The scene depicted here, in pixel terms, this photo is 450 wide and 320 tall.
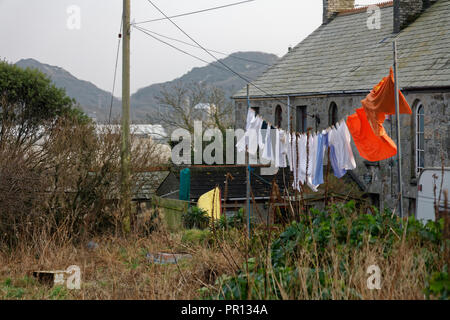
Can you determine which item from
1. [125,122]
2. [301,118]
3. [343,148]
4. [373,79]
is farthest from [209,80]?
[125,122]

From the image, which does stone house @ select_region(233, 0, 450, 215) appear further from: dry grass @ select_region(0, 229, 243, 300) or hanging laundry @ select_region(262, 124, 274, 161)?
dry grass @ select_region(0, 229, 243, 300)

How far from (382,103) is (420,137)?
18.7 feet

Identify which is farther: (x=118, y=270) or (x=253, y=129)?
(x=253, y=129)

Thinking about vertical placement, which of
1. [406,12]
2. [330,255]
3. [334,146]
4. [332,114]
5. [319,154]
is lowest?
[330,255]

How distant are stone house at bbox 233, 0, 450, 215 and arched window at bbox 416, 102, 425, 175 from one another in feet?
0.10

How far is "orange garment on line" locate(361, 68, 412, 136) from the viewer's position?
15.0 meters

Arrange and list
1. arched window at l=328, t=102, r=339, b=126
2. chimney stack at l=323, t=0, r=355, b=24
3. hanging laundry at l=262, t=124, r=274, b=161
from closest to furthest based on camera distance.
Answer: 1. hanging laundry at l=262, t=124, r=274, b=161
2. arched window at l=328, t=102, r=339, b=126
3. chimney stack at l=323, t=0, r=355, b=24

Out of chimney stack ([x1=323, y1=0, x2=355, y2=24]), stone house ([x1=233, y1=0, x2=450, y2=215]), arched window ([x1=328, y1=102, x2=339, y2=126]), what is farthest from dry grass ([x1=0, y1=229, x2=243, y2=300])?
chimney stack ([x1=323, y1=0, x2=355, y2=24])

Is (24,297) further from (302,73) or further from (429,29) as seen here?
(302,73)

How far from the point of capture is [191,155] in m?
30.3

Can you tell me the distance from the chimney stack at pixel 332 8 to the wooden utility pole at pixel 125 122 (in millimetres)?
17859

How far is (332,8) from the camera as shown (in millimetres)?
32219

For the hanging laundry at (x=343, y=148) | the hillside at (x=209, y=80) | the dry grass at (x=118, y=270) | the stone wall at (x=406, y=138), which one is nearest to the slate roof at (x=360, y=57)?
the stone wall at (x=406, y=138)

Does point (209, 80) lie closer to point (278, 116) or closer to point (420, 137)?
point (278, 116)
